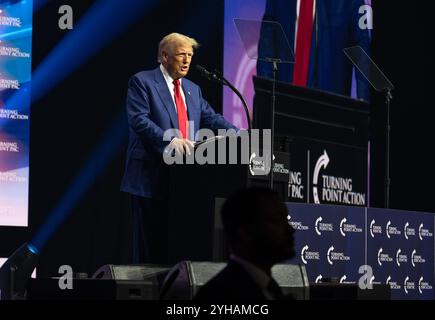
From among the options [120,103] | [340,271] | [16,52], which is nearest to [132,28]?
[120,103]

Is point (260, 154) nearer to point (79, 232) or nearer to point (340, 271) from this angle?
point (340, 271)

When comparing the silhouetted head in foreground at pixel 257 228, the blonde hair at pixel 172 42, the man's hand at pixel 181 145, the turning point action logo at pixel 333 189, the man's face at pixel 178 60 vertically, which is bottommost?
the silhouetted head in foreground at pixel 257 228

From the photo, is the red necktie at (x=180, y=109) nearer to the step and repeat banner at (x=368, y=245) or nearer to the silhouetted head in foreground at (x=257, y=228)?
the step and repeat banner at (x=368, y=245)

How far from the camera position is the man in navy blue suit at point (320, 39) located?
31.2 ft

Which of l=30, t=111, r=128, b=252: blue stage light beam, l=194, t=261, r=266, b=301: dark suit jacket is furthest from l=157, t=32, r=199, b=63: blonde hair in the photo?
l=194, t=261, r=266, b=301: dark suit jacket

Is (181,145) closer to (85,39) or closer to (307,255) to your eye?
(307,255)

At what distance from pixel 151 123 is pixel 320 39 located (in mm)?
3896

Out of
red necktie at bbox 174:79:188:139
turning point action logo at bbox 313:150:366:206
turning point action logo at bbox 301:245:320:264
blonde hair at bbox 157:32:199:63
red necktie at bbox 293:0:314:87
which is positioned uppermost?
red necktie at bbox 293:0:314:87

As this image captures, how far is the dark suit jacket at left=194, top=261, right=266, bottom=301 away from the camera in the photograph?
2668 mm

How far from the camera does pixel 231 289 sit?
2.67 m

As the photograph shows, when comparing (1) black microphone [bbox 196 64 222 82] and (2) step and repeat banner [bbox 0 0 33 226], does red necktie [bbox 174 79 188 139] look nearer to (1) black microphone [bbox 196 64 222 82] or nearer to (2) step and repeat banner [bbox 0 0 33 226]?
(1) black microphone [bbox 196 64 222 82]

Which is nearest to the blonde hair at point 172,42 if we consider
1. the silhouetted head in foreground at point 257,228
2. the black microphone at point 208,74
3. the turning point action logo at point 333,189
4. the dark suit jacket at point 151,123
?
the dark suit jacket at point 151,123

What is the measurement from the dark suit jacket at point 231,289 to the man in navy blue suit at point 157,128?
318 centimetres

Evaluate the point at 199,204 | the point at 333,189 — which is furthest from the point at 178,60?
the point at 333,189
